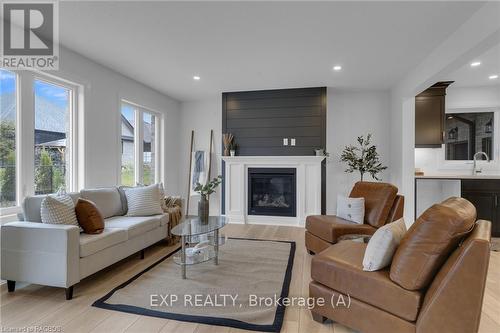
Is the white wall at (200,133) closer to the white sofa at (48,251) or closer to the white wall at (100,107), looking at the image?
the white wall at (100,107)

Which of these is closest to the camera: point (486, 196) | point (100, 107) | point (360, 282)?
point (360, 282)

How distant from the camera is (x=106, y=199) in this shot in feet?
10.6

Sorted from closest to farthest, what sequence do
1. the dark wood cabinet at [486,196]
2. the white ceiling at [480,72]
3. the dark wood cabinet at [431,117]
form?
the white ceiling at [480,72], the dark wood cabinet at [486,196], the dark wood cabinet at [431,117]

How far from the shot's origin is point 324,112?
188 inches

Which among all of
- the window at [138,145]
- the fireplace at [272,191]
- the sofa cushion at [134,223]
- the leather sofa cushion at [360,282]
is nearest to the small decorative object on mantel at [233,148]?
the fireplace at [272,191]

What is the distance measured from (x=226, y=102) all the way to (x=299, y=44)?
8.04 feet

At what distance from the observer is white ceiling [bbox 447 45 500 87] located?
3.32 m

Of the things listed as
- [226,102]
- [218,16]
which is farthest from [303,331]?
[226,102]

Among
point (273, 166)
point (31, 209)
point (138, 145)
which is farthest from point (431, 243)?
point (138, 145)

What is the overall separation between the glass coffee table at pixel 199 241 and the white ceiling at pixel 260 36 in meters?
2.09

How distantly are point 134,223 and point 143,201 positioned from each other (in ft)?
1.50

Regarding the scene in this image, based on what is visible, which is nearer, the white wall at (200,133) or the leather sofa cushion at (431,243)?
the leather sofa cushion at (431,243)

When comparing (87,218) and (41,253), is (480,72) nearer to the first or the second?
(87,218)

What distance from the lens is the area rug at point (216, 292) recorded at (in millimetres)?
1969
